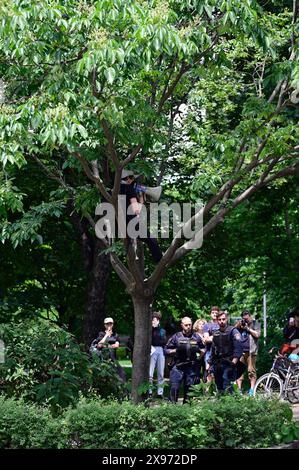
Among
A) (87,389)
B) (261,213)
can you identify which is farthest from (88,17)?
(261,213)

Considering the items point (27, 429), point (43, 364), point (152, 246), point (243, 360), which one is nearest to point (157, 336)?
point (243, 360)

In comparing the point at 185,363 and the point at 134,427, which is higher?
the point at 185,363

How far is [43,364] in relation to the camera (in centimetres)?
1204

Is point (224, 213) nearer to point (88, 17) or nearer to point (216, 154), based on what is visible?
point (216, 154)

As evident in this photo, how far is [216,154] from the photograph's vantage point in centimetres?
1518

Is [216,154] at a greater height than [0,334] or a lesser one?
greater

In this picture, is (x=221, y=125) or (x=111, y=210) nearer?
(x=111, y=210)

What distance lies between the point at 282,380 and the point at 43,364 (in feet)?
29.0

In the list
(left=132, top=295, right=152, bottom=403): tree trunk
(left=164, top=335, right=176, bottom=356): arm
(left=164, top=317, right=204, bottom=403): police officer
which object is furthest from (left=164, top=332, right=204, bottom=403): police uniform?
(left=132, top=295, right=152, bottom=403): tree trunk

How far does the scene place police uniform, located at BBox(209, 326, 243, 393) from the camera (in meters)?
19.1

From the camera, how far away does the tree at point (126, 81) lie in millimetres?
12008

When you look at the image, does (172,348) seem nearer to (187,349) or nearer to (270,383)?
(187,349)
